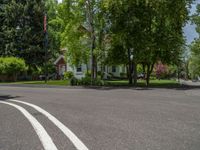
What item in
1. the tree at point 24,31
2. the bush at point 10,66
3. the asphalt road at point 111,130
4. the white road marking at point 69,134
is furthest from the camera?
the tree at point 24,31

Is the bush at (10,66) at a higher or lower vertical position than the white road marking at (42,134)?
higher

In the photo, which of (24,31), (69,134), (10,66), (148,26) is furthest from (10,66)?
(69,134)

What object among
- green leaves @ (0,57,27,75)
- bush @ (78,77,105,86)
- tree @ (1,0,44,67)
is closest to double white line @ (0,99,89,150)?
bush @ (78,77,105,86)

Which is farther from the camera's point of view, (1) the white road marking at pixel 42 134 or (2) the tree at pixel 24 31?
(2) the tree at pixel 24 31

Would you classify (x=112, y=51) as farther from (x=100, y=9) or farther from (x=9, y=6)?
(x=9, y=6)

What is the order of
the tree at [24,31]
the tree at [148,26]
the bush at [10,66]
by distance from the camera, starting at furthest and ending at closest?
1. the tree at [24,31]
2. the bush at [10,66]
3. the tree at [148,26]

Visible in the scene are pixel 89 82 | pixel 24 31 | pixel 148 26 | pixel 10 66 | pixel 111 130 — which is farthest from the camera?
pixel 24 31

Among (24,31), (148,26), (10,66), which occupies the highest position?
(24,31)

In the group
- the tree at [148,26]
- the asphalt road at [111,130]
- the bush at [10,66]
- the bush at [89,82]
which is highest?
A: the tree at [148,26]

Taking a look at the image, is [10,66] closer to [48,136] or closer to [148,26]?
[148,26]

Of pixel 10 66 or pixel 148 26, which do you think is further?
pixel 10 66

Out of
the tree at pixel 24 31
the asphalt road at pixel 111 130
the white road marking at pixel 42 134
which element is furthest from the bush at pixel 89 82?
the tree at pixel 24 31

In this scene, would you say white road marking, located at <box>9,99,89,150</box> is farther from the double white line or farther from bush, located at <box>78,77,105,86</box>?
bush, located at <box>78,77,105,86</box>

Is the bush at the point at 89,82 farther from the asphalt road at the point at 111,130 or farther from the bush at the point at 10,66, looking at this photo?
the asphalt road at the point at 111,130
